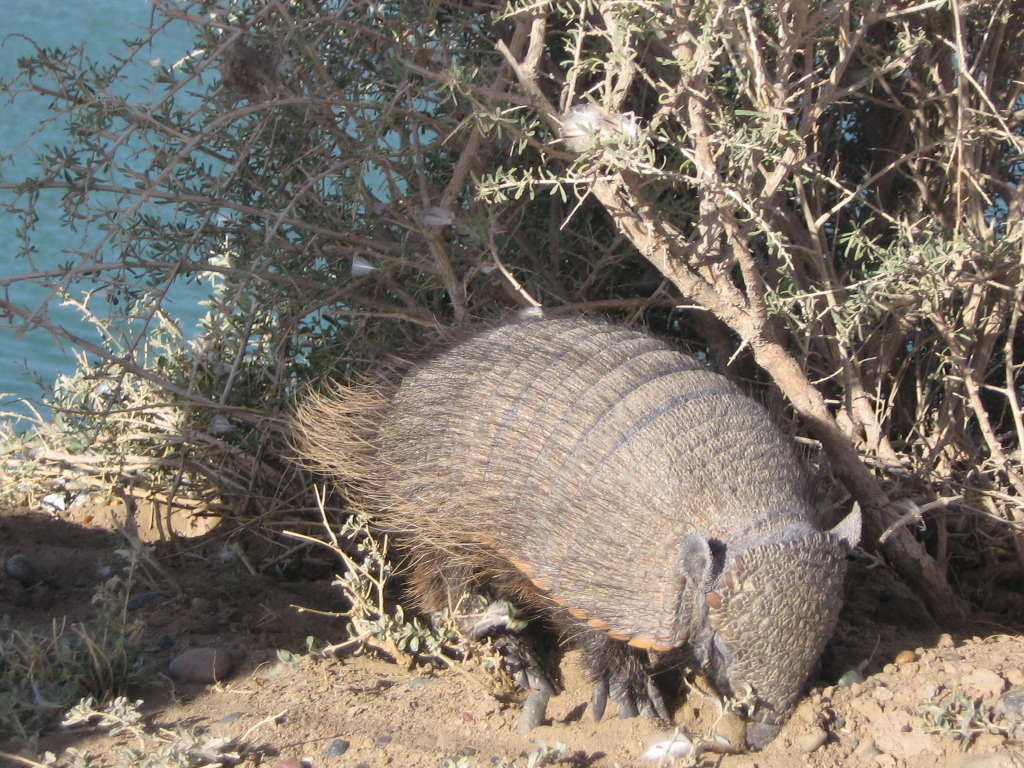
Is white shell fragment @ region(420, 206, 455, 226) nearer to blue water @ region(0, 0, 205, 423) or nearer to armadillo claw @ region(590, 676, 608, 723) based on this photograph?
armadillo claw @ region(590, 676, 608, 723)

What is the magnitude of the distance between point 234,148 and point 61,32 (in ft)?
10.6

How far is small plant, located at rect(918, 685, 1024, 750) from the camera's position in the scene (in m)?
2.51

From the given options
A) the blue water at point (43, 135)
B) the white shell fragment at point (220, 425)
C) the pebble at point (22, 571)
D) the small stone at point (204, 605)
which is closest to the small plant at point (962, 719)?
the small stone at point (204, 605)

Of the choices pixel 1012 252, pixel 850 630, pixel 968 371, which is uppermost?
pixel 1012 252

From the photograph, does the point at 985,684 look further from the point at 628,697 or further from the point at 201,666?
the point at 201,666


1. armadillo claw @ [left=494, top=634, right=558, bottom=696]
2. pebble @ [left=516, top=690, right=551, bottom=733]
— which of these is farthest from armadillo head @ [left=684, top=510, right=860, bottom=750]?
armadillo claw @ [left=494, top=634, right=558, bottom=696]

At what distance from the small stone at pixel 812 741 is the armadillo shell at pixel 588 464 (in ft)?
1.52

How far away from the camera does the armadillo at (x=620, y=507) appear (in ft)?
8.20

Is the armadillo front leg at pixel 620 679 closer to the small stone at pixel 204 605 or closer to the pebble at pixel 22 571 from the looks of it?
the small stone at pixel 204 605

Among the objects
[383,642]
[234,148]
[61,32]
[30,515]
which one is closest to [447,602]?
[383,642]

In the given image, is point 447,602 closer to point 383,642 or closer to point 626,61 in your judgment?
point 383,642

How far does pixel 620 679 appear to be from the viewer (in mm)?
2932

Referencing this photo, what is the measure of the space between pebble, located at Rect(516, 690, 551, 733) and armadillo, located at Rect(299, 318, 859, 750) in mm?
173

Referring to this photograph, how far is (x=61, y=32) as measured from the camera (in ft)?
19.2
